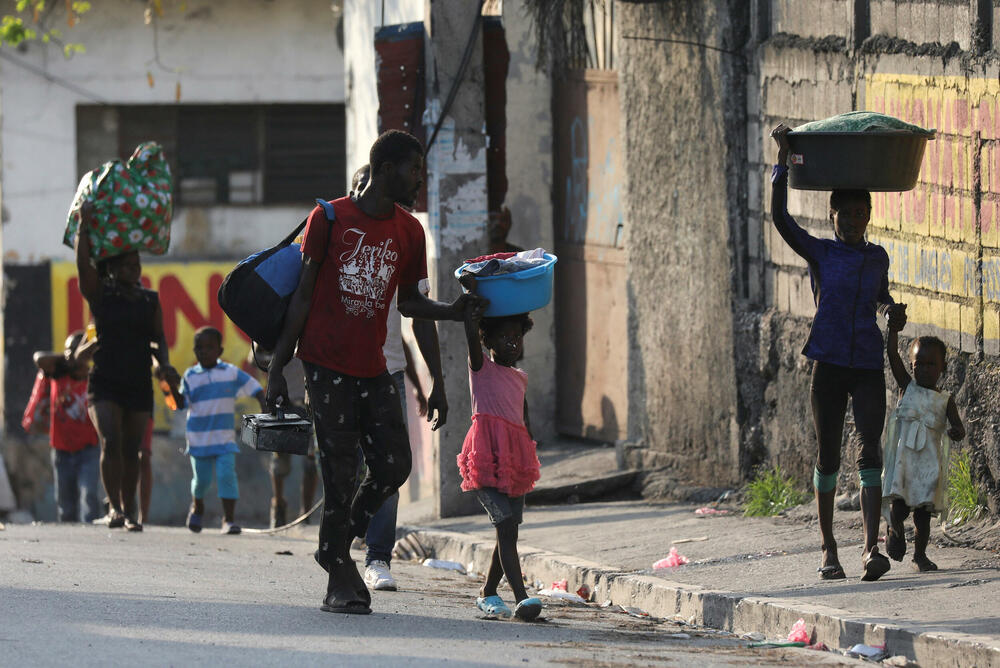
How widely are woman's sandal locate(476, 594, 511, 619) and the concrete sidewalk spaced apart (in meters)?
0.91

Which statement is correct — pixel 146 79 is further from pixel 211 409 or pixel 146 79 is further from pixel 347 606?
pixel 347 606

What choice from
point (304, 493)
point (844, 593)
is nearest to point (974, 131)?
point (844, 593)

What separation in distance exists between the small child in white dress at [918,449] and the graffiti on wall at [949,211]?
0.64 metres

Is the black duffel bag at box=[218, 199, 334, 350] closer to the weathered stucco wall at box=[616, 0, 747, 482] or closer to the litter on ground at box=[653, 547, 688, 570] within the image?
the litter on ground at box=[653, 547, 688, 570]

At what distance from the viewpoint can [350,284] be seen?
6543 mm

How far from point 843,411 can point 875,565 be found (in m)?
0.73

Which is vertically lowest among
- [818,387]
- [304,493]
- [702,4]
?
[304,493]

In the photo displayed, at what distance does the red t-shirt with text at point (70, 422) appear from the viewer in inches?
490

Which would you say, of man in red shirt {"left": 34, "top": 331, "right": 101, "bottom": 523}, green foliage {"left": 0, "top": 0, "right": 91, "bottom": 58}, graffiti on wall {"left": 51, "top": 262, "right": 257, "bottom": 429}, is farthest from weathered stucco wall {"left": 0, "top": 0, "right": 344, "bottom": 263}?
man in red shirt {"left": 34, "top": 331, "right": 101, "bottom": 523}

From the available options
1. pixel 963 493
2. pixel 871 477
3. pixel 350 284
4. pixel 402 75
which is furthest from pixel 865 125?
pixel 402 75

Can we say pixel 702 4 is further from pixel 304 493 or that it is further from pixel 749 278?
pixel 304 493

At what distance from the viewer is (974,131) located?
7750 millimetres

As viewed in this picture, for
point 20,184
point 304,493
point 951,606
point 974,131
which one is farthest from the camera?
point 20,184

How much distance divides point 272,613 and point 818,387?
102 inches
